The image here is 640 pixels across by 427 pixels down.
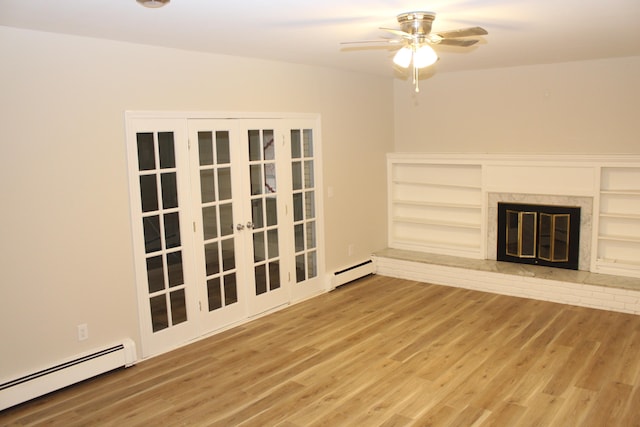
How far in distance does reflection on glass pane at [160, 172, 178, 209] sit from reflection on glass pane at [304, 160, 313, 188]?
5.56 ft

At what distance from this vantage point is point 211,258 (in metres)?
4.91

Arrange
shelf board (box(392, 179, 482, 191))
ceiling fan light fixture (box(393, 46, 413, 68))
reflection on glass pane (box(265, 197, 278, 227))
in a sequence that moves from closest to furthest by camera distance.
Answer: ceiling fan light fixture (box(393, 46, 413, 68)) → reflection on glass pane (box(265, 197, 278, 227)) → shelf board (box(392, 179, 482, 191))

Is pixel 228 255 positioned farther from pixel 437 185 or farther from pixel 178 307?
pixel 437 185

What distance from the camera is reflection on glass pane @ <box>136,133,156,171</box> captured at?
4285 mm

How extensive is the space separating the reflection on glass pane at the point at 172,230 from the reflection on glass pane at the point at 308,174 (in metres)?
1.70

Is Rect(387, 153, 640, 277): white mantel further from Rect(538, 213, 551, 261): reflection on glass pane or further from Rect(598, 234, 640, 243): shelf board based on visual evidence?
Rect(538, 213, 551, 261): reflection on glass pane

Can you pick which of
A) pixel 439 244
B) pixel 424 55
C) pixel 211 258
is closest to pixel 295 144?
pixel 211 258

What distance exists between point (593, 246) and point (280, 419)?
13.0ft

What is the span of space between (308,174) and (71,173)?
2614mm

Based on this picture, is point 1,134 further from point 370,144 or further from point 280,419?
point 370,144

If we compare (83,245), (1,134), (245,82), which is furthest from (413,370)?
(1,134)

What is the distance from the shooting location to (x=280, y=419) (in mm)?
3451

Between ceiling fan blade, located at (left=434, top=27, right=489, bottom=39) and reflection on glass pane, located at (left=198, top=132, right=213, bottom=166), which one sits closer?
Result: ceiling fan blade, located at (left=434, top=27, right=489, bottom=39)

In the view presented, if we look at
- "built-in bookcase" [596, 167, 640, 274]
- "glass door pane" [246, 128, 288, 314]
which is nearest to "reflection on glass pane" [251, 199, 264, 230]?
"glass door pane" [246, 128, 288, 314]
